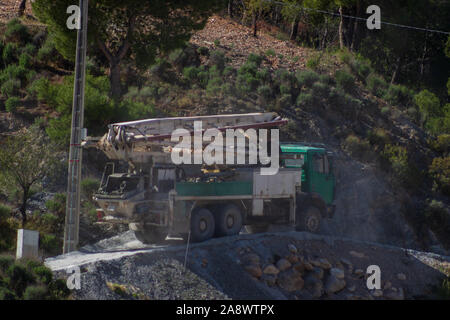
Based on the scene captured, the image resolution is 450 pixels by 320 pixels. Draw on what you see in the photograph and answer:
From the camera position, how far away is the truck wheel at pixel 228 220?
1569cm

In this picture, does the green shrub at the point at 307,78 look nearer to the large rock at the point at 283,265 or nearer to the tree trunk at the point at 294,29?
the tree trunk at the point at 294,29

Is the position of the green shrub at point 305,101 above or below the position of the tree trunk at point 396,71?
below

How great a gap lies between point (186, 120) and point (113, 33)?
46.3ft

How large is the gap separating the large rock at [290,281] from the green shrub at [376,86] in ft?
81.7

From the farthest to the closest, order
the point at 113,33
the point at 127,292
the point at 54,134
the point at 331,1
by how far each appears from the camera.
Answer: the point at 331,1 → the point at 113,33 → the point at 54,134 → the point at 127,292

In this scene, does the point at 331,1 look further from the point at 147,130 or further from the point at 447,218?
the point at 147,130

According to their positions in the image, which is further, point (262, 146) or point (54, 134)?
point (54, 134)

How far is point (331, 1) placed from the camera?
4281 centimetres

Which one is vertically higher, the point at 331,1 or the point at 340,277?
the point at 331,1

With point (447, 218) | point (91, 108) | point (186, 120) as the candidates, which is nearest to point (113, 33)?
point (91, 108)

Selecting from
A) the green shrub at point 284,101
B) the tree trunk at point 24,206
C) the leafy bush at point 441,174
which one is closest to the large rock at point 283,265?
the tree trunk at point 24,206

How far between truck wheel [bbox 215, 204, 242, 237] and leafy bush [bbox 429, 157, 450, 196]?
17.0m

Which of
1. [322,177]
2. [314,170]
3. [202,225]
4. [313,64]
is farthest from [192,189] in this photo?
[313,64]

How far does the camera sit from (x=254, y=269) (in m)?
14.0
